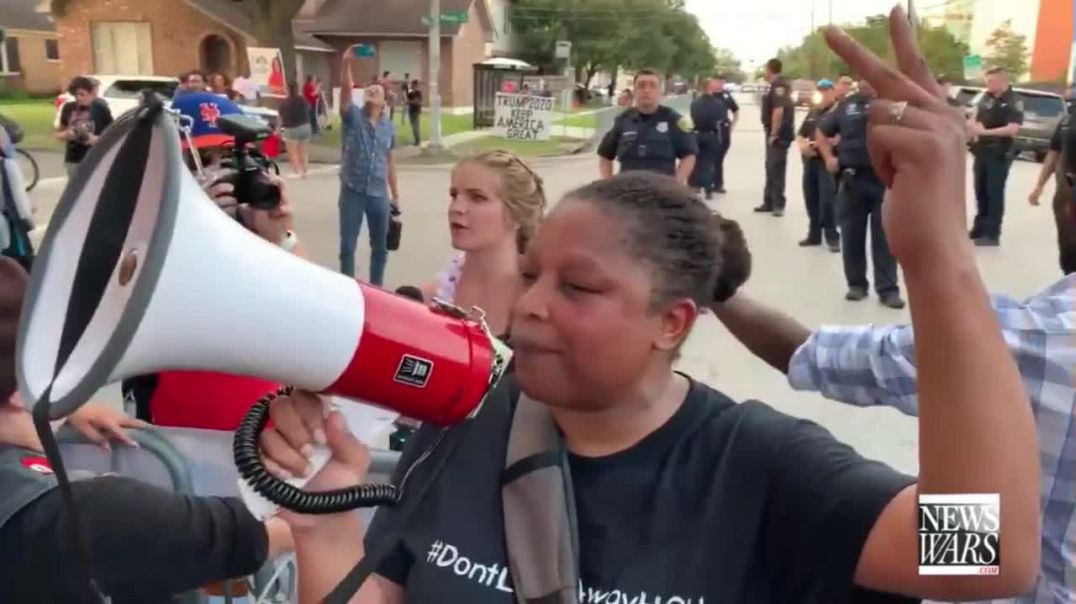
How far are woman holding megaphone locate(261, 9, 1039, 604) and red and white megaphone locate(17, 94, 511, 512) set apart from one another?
0.35ft

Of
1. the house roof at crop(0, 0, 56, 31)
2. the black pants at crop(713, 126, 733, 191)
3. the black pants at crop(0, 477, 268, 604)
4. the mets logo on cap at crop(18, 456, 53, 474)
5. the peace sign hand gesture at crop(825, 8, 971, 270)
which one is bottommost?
the black pants at crop(713, 126, 733, 191)

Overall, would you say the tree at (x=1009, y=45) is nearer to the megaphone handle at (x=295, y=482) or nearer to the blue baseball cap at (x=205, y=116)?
the megaphone handle at (x=295, y=482)

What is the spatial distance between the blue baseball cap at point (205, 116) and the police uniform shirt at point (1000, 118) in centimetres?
831

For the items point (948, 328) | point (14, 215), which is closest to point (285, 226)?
point (948, 328)

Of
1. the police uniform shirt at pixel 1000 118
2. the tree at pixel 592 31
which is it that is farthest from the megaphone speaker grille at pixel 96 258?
the tree at pixel 592 31

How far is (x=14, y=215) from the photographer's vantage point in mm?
6109

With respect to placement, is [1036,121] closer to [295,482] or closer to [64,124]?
[64,124]

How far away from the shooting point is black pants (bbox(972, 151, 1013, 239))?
1060cm

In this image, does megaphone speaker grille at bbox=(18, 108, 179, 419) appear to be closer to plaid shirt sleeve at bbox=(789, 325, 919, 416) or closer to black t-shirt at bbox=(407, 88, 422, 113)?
plaid shirt sleeve at bbox=(789, 325, 919, 416)

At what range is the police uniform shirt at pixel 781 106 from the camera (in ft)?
40.0

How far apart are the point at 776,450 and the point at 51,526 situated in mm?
1085

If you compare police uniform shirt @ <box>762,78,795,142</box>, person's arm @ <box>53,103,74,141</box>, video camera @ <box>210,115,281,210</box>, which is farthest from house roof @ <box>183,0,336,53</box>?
video camera @ <box>210,115,281,210</box>

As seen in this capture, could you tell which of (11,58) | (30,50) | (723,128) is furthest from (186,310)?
(30,50)

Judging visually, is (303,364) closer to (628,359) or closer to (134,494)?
(628,359)
